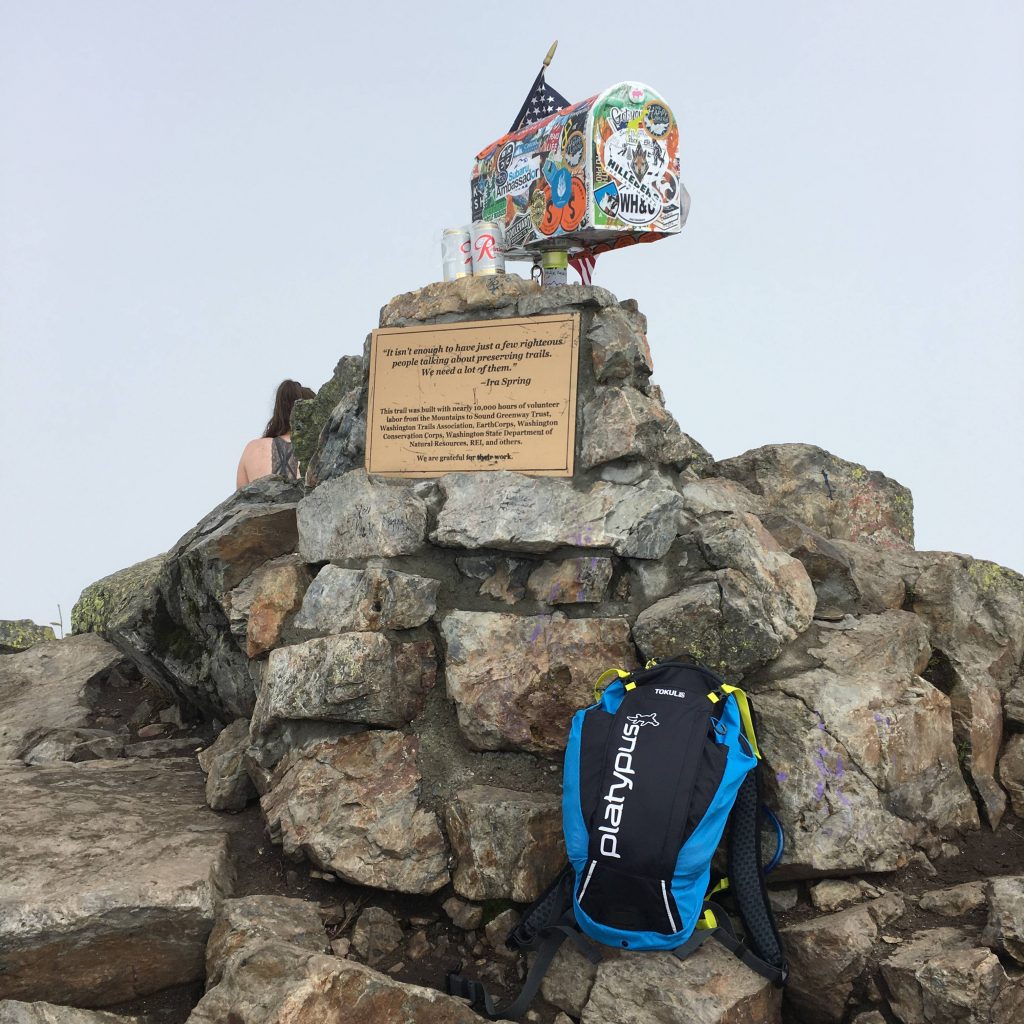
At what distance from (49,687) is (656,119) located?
5.91 meters

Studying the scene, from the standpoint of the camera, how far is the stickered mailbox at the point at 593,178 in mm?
6141

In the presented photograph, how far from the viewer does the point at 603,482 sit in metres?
5.22

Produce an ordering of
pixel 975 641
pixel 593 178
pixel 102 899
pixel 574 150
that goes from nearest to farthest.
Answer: pixel 102 899, pixel 975 641, pixel 593 178, pixel 574 150

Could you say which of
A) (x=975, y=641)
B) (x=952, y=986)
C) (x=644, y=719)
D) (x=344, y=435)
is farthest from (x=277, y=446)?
(x=952, y=986)

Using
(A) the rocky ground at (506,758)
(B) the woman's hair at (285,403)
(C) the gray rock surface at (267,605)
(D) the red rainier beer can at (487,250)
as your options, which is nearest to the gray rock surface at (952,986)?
(A) the rocky ground at (506,758)

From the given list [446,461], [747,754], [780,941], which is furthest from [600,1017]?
[446,461]

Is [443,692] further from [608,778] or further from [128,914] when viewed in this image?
[128,914]

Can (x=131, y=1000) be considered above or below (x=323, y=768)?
below

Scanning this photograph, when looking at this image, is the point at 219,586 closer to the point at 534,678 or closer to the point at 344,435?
the point at 344,435

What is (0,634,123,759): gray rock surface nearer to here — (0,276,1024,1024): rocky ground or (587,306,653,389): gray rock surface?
(0,276,1024,1024): rocky ground

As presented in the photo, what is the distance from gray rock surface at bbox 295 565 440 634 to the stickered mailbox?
2390mm

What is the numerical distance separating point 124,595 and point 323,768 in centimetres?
377

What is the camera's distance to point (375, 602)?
5195 mm

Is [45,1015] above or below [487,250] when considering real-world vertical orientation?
below
